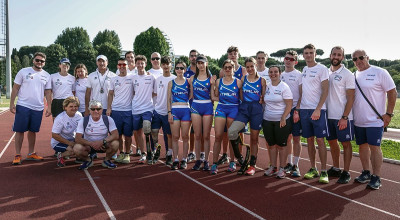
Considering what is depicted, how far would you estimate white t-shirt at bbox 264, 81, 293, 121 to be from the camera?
5602 mm

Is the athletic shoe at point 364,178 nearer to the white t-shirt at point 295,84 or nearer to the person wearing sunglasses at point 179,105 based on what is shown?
the white t-shirt at point 295,84

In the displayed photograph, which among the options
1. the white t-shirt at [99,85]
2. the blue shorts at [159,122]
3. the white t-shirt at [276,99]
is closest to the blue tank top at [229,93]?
the white t-shirt at [276,99]

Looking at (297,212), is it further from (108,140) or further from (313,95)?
(108,140)

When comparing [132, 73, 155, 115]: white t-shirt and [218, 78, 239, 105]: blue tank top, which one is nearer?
[218, 78, 239, 105]: blue tank top

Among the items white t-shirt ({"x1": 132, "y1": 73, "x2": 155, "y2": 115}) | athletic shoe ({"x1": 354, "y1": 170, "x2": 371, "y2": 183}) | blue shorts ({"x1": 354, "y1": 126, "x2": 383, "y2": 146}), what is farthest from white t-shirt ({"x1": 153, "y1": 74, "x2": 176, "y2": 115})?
athletic shoe ({"x1": 354, "y1": 170, "x2": 371, "y2": 183})

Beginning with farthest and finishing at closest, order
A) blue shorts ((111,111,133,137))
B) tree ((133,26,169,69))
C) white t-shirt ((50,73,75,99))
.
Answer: tree ((133,26,169,69)) → white t-shirt ((50,73,75,99)) → blue shorts ((111,111,133,137))

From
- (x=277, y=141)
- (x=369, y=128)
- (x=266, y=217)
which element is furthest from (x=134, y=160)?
(x=369, y=128)

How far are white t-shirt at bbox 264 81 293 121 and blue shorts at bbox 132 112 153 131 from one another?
7.90 ft

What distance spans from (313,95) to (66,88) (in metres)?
5.26

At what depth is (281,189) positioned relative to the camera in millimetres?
5113

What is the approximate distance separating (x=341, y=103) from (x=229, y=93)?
187 centimetres

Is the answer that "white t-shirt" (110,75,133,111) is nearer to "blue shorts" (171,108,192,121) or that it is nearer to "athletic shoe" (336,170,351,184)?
"blue shorts" (171,108,192,121)

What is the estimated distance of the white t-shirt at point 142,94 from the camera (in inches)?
267

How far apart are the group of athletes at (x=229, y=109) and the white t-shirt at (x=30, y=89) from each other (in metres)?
0.02
